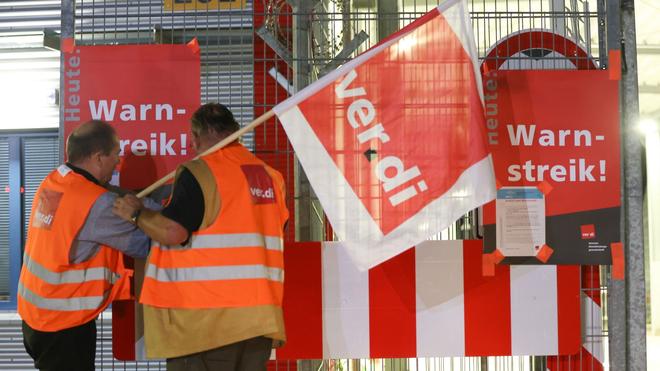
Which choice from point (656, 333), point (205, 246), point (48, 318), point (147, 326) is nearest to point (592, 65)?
point (205, 246)

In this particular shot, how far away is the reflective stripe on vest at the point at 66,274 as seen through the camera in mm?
3123

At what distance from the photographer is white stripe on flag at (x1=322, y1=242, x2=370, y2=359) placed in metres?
3.71

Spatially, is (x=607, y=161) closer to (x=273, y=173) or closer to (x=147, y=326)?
(x=273, y=173)

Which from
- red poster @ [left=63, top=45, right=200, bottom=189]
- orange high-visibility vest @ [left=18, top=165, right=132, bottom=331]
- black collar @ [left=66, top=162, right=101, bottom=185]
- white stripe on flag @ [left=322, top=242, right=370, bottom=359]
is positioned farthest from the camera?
white stripe on flag @ [left=322, top=242, right=370, bottom=359]

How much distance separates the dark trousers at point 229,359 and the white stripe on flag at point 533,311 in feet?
4.66

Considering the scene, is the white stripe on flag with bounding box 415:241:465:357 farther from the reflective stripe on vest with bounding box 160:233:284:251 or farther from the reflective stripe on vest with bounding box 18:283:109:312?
the reflective stripe on vest with bounding box 18:283:109:312

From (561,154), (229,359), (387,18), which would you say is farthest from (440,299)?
(387,18)

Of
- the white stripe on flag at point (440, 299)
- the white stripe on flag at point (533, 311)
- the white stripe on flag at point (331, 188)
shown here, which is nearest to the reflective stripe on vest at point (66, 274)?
the white stripe on flag at point (331, 188)

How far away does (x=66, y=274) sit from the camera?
3.15 metres

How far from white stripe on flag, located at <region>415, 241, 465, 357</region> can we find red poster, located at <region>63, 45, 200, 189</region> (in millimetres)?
1287

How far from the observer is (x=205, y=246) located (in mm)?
2836

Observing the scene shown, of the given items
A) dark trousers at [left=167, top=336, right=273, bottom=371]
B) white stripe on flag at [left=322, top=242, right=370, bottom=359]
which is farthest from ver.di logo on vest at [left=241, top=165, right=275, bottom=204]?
white stripe on flag at [left=322, top=242, right=370, bottom=359]

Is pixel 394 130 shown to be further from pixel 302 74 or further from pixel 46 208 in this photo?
pixel 46 208

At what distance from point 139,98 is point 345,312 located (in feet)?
4.78
